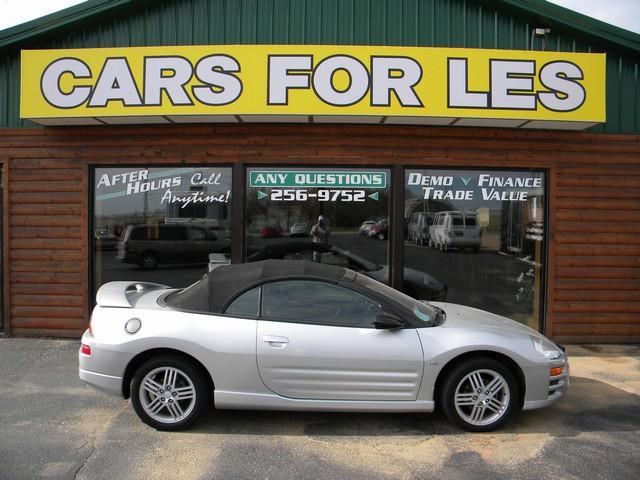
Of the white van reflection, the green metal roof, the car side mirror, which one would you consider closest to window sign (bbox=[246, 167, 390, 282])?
the white van reflection

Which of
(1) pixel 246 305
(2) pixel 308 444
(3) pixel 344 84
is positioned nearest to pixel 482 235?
(3) pixel 344 84

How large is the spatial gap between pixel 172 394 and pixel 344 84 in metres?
4.38

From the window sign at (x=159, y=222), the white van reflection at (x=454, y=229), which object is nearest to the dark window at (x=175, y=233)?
the window sign at (x=159, y=222)

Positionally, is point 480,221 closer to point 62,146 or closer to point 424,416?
point 424,416

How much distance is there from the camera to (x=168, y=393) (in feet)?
13.4

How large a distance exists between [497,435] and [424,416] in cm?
65

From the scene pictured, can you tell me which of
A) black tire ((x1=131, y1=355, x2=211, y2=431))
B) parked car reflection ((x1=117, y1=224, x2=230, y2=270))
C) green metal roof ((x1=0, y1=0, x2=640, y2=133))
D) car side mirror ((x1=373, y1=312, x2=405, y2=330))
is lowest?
black tire ((x1=131, y1=355, x2=211, y2=431))

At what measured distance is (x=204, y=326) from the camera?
4113mm

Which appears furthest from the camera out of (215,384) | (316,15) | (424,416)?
(316,15)

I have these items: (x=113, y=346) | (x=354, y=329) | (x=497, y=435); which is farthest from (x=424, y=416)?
(x=113, y=346)

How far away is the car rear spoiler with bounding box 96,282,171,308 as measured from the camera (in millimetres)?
4406

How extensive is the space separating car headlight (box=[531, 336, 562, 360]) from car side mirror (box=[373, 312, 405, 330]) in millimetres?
1198

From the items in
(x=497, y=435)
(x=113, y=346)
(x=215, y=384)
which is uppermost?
(x=113, y=346)

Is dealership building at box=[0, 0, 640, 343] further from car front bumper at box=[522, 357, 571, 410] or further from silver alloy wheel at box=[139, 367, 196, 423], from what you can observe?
silver alloy wheel at box=[139, 367, 196, 423]
